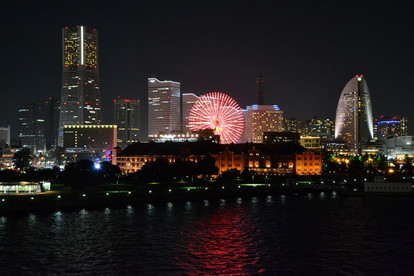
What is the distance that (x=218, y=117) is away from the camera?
122m

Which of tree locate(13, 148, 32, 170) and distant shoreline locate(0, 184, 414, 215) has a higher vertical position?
tree locate(13, 148, 32, 170)

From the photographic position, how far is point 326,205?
69.2 m

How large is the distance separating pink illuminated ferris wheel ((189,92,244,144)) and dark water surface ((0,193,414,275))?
57.7 metres

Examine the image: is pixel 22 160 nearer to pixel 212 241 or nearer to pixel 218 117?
pixel 218 117

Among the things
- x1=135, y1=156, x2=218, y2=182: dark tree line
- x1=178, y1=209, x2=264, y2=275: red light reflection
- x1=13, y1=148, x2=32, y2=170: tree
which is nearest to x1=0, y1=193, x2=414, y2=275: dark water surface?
x1=178, y1=209, x2=264, y2=275: red light reflection

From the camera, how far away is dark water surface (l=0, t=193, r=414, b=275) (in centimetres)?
3559

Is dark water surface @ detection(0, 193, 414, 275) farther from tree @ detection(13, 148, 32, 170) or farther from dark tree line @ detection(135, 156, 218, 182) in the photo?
tree @ detection(13, 148, 32, 170)

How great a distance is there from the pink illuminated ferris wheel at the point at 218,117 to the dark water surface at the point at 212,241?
189 ft

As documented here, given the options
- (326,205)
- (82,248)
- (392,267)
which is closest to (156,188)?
(326,205)

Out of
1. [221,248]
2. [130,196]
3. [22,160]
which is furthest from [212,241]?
[22,160]

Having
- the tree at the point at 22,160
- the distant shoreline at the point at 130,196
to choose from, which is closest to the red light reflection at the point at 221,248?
the distant shoreline at the point at 130,196

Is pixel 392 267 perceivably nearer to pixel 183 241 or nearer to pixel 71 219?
pixel 183 241

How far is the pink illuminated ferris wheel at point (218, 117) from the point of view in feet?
401

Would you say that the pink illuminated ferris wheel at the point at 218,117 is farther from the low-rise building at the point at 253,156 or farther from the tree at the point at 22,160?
the tree at the point at 22,160
